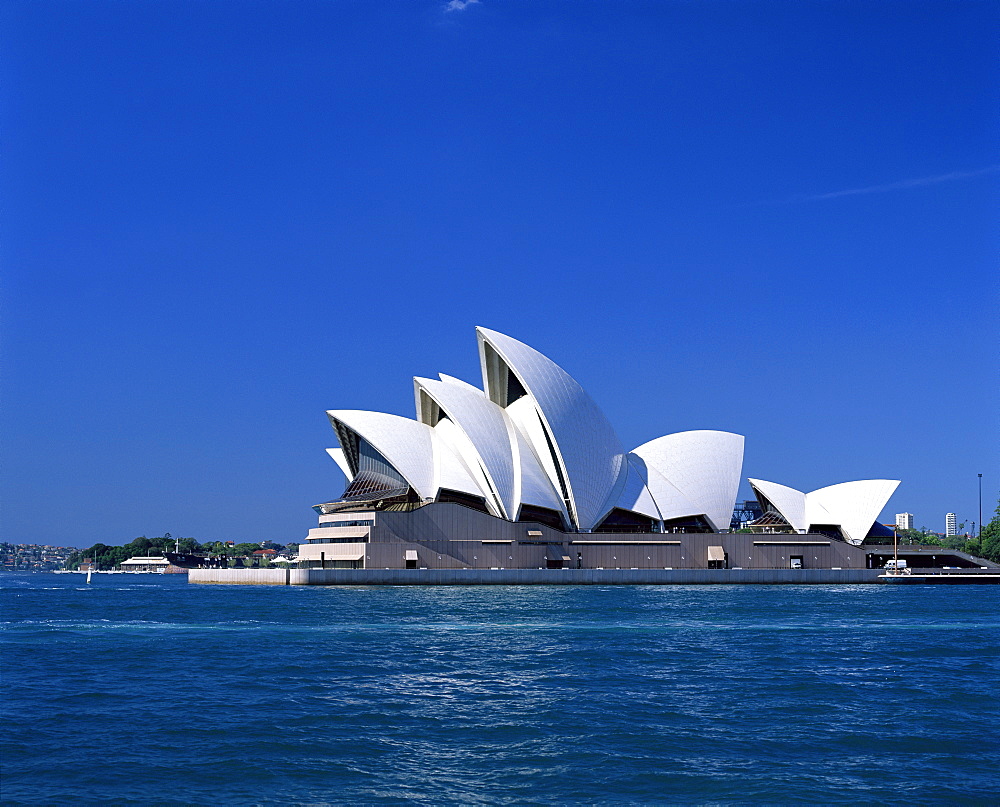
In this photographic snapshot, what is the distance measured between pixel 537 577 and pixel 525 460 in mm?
8302

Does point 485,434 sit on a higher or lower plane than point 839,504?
higher

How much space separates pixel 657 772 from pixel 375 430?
5720 cm

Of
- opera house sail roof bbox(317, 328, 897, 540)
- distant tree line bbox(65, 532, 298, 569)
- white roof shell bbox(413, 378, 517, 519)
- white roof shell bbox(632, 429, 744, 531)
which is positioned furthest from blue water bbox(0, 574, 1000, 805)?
distant tree line bbox(65, 532, 298, 569)

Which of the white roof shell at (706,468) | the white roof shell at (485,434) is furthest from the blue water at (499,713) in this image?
the white roof shell at (706,468)

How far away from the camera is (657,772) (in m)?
12.7

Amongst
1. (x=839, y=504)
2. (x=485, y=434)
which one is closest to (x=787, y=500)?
(x=839, y=504)

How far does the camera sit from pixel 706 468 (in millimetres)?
76500

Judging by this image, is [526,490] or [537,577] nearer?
[537,577]

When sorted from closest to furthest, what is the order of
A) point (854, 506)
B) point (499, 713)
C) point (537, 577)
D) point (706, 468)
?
point (499, 713)
point (537, 577)
point (706, 468)
point (854, 506)

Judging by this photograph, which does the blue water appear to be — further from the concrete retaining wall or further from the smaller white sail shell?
the smaller white sail shell

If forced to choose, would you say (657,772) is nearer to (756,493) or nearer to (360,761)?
(360,761)

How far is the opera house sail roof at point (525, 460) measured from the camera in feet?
220

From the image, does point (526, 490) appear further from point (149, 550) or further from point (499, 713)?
point (149, 550)

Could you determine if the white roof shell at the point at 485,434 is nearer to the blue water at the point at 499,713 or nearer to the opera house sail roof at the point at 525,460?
the opera house sail roof at the point at 525,460
